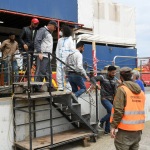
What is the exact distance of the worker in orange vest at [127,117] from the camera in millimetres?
3799

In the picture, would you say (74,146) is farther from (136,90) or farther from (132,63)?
(132,63)

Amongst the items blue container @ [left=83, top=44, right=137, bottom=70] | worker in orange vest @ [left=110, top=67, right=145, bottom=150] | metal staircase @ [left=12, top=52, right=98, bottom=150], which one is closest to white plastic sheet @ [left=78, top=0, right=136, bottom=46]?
blue container @ [left=83, top=44, right=137, bottom=70]

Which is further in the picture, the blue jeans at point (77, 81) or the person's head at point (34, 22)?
the blue jeans at point (77, 81)

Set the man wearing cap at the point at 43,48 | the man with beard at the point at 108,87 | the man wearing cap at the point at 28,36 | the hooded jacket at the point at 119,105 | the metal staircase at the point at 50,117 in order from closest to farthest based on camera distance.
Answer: the hooded jacket at the point at 119,105
the metal staircase at the point at 50,117
the man wearing cap at the point at 43,48
the man wearing cap at the point at 28,36
the man with beard at the point at 108,87

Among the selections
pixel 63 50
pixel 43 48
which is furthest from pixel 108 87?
pixel 43 48

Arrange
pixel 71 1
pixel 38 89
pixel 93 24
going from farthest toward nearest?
pixel 93 24 < pixel 71 1 < pixel 38 89

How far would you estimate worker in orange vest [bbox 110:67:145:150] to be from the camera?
3.80 metres

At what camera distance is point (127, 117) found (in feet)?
12.6

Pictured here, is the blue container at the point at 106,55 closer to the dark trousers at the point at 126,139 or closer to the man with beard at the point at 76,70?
the man with beard at the point at 76,70

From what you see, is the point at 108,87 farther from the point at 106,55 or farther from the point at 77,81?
the point at 106,55

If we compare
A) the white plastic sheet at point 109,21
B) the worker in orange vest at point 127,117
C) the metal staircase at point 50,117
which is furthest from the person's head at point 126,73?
the white plastic sheet at point 109,21

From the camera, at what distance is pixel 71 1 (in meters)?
11.1

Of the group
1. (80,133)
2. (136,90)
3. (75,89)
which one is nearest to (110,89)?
(75,89)

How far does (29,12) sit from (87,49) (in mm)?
3879
